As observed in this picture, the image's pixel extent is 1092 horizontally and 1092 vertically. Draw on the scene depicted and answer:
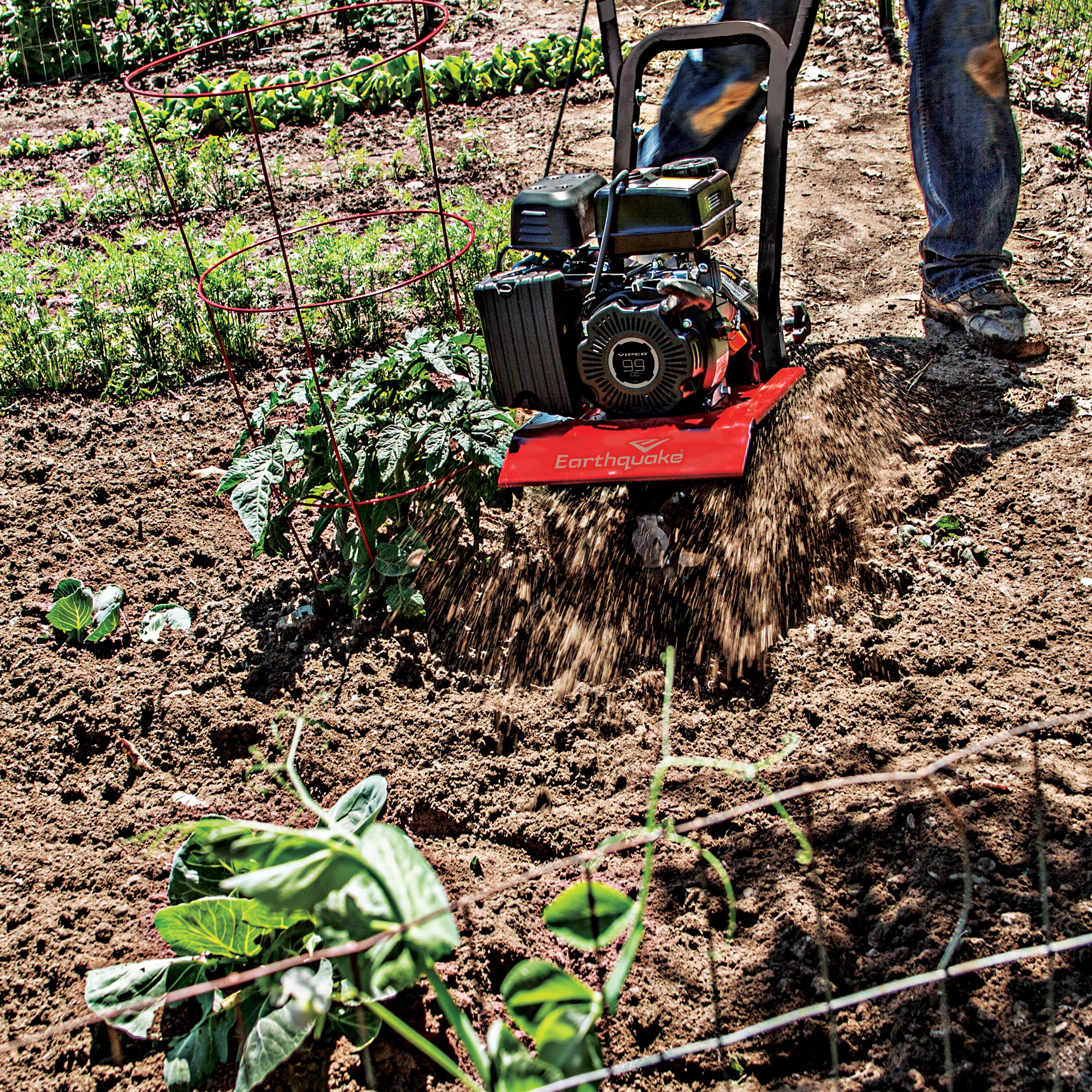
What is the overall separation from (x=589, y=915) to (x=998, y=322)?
9.09 feet

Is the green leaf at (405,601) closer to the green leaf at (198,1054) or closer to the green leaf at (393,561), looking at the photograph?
the green leaf at (393,561)

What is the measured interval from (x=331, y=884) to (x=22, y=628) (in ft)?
7.00

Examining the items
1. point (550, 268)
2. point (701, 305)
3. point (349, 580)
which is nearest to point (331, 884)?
point (349, 580)

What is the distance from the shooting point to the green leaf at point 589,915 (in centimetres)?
118

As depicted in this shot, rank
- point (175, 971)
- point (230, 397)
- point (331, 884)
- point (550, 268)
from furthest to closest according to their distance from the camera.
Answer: point (230, 397), point (550, 268), point (175, 971), point (331, 884)

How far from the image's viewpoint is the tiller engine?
2488 millimetres

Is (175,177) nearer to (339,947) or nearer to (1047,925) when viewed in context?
(339,947)

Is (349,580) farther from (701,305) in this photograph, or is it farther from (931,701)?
(931,701)

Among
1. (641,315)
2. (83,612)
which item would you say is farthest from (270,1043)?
(641,315)

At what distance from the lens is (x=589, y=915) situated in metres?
1.19

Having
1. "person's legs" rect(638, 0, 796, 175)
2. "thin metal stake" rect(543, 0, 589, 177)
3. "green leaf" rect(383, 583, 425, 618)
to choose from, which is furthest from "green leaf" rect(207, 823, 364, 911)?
"person's legs" rect(638, 0, 796, 175)


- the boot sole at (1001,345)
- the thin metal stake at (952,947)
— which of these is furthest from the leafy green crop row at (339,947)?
the boot sole at (1001,345)

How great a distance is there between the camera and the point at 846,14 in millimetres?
6344

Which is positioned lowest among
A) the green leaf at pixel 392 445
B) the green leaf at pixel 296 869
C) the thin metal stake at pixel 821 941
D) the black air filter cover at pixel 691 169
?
the thin metal stake at pixel 821 941
